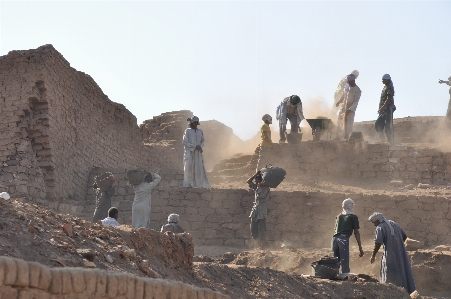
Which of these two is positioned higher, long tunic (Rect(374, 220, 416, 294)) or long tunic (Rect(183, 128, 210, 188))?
long tunic (Rect(183, 128, 210, 188))

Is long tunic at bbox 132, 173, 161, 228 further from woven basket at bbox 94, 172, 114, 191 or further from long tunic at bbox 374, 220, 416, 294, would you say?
long tunic at bbox 374, 220, 416, 294

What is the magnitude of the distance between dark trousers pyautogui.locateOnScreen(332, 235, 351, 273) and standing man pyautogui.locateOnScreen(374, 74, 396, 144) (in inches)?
331

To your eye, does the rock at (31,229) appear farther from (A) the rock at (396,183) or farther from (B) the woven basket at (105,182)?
(A) the rock at (396,183)

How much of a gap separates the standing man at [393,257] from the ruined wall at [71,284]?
5.76 meters

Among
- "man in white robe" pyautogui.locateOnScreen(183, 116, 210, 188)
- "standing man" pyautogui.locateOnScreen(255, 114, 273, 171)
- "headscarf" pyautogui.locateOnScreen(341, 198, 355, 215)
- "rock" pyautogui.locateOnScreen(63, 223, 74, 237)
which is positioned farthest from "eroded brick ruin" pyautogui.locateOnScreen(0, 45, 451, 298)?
"rock" pyautogui.locateOnScreen(63, 223, 74, 237)

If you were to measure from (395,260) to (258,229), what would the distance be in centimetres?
397

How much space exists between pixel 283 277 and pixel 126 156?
42.2ft

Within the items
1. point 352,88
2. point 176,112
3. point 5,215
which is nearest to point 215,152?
point 176,112

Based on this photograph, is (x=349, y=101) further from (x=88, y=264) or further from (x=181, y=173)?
(x=88, y=264)

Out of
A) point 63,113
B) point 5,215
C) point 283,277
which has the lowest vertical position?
point 283,277

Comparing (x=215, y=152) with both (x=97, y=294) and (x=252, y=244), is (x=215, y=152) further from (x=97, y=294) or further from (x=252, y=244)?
(x=97, y=294)

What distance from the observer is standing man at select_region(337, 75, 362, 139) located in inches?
773

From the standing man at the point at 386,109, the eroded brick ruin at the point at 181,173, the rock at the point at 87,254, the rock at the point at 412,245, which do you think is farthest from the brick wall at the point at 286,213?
the rock at the point at 87,254

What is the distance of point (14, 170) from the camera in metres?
15.4
